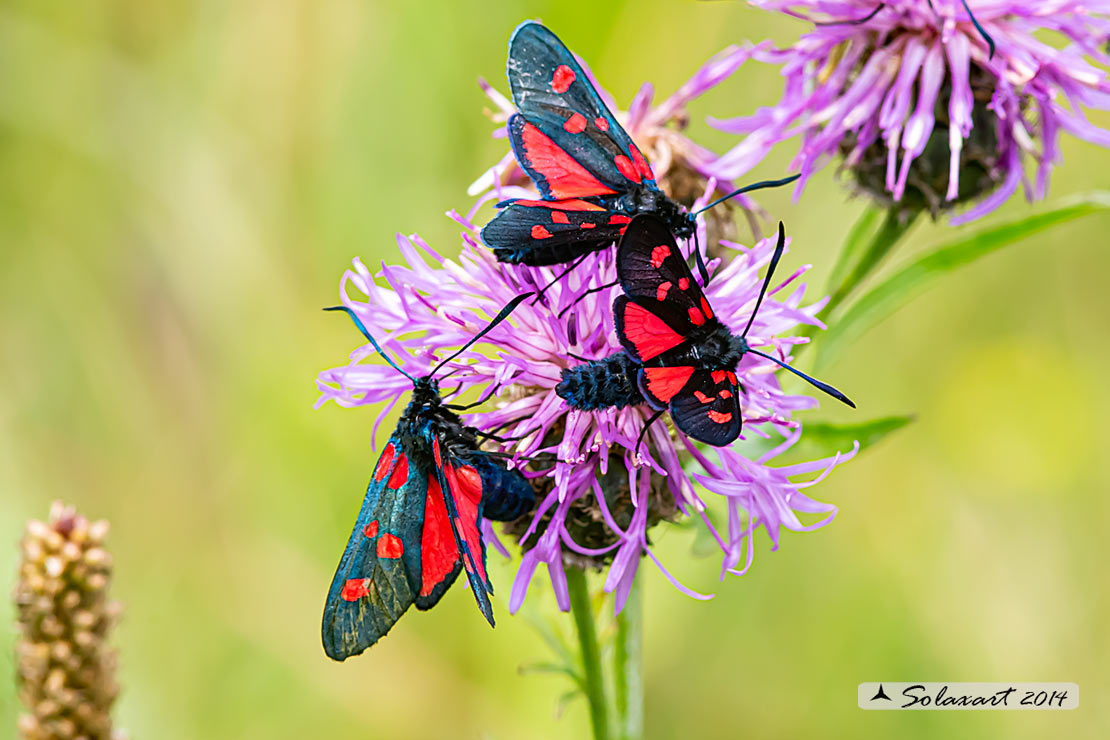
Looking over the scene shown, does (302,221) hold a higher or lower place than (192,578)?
higher

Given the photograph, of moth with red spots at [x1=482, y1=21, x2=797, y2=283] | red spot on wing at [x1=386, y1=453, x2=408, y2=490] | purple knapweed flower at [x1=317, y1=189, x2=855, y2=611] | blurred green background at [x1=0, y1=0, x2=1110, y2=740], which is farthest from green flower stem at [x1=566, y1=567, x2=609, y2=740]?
blurred green background at [x1=0, y1=0, x2=1110, y2=740]

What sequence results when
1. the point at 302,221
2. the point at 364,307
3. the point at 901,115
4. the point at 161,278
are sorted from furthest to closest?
the point at 161,278
the point at 302,221
the point at 901,115
the point at 364,307

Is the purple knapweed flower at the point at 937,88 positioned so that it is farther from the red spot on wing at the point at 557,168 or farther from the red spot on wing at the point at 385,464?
the red spot on wing at the point at 385,464

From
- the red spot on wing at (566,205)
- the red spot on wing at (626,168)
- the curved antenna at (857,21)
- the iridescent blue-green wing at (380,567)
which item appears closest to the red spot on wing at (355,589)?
the iridescent blue-green wing at (380,567)

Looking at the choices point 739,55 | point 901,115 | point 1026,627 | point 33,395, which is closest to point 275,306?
point 33,395

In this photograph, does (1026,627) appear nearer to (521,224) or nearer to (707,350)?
(707,350)
